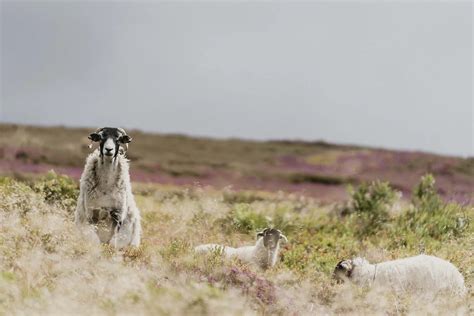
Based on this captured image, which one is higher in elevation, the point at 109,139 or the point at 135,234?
the point at 109,139

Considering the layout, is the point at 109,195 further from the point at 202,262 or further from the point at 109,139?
the point at 202,262

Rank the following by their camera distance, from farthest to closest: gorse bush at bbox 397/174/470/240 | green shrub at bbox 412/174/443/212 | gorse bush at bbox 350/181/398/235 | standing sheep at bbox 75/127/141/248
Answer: green shrub at bbox 412/174/443/212 < gorse bush at bbox 350/181/398/235 < gorse bush at bbox 397/174/470/240 < standing sheep at bbox 75/127/141/248

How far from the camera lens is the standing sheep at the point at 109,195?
11.8m

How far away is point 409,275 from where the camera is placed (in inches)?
461

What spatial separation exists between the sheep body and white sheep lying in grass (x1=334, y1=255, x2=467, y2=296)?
3.41 meters

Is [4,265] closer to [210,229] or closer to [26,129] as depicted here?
[210,229]

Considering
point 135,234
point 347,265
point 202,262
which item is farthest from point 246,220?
point 202,262

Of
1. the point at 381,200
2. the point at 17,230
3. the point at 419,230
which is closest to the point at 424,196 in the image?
the point at 381,200

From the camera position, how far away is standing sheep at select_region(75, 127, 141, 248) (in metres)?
11.8

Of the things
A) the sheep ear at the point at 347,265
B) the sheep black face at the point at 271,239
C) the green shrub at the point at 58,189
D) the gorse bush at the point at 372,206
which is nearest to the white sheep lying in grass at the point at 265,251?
the sheep black face at the point at 271,239

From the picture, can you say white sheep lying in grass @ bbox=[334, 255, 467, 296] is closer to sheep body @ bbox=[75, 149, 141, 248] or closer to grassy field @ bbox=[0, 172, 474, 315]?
grassy field @ bbox=[0, 172, 474, 315]

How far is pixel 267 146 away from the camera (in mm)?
57281

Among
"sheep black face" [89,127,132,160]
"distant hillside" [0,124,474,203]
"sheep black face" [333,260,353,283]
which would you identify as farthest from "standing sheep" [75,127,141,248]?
"distant hillside" [0,124,474,203]

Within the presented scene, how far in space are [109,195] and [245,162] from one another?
3636 cm
